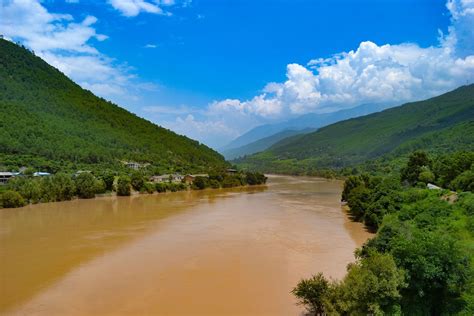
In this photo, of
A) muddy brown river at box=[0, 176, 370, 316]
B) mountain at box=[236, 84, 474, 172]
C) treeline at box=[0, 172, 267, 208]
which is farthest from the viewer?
mountain at box=[236, 84, 474, 172]

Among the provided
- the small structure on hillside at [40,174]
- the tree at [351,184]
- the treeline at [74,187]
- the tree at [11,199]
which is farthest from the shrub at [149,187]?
the tree at [351,184]

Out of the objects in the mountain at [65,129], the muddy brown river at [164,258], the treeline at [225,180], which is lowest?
the muddy brown river at [164,258]

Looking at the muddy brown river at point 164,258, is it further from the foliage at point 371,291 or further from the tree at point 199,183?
the tree at point 199,183

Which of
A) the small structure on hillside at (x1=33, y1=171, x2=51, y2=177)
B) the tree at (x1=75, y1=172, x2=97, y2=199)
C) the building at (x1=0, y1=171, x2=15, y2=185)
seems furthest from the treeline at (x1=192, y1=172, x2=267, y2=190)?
the building at (x1=0, y1=171, x2=15, y2=185)

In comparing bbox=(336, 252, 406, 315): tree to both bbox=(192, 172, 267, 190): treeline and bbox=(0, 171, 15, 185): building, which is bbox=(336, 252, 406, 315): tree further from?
bbox=(192, 172, 267, 190): treeline

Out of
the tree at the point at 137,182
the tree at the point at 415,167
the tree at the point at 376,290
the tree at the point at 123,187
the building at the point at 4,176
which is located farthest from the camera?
the tree at the point at 137,182

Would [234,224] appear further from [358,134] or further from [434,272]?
[358,134]
